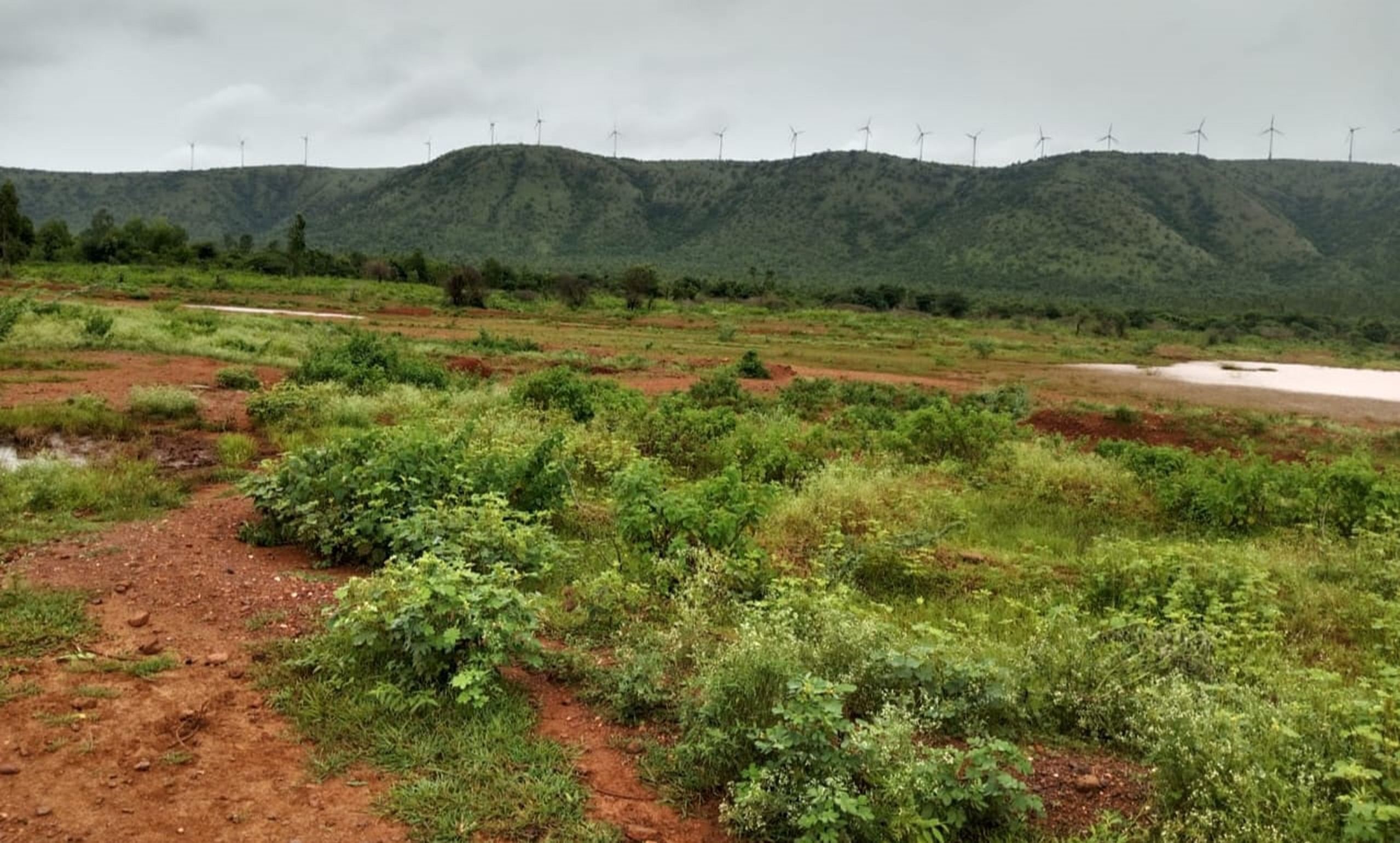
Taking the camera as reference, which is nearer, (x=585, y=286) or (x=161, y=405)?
(x=161, y=405)

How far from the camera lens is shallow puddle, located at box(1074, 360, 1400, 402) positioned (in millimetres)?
30672

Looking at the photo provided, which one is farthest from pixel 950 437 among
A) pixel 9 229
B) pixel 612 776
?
pixel 9 229

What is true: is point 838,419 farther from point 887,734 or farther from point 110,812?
point 110,812

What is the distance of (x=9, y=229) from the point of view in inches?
1918

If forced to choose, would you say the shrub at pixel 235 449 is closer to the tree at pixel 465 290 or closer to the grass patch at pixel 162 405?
the grass patch at pixel 162 405

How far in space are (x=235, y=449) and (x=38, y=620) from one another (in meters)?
5.54

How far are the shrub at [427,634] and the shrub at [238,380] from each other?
12035 mm

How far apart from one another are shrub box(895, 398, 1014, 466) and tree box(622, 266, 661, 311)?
41951mm

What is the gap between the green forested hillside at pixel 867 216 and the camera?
294 ft

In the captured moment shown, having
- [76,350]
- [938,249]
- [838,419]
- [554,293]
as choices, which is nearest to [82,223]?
[554,293]

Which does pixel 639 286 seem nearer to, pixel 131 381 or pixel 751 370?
pixel 751 370

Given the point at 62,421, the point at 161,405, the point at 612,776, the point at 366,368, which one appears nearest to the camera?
the point at 612,776

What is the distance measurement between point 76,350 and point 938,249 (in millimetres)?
95064

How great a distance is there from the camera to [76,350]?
1788 cm
